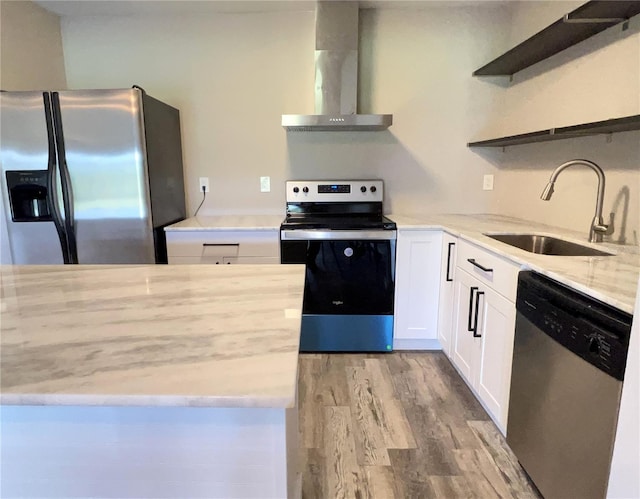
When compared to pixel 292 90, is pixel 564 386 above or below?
below

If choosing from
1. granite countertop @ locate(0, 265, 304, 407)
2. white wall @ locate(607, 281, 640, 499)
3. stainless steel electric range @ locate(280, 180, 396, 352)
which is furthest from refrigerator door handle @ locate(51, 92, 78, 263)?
white wall @ locate(607, 281, 640, 499)

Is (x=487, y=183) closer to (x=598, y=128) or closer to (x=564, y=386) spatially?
(x=598, y=128)

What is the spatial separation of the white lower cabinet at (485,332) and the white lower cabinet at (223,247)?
119 centimetres

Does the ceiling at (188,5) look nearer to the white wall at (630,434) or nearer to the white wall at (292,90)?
the white wall at (292,90)

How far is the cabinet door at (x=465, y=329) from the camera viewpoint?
2078 millimetres

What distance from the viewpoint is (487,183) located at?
310cm

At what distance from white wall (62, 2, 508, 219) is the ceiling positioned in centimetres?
5

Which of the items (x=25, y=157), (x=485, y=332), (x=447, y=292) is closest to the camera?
(x=485, y=332)

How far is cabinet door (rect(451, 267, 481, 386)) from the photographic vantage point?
6.82 feet

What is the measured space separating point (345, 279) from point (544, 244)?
116cm

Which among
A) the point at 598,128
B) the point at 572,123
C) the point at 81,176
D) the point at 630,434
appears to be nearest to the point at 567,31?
the point at 572,123

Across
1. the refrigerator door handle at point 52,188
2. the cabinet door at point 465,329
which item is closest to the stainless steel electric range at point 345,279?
the cabinet door at point 465,329

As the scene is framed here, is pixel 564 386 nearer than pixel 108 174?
Yes

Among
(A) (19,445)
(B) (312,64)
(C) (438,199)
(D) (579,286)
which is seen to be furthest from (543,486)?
(B) (312,64)
